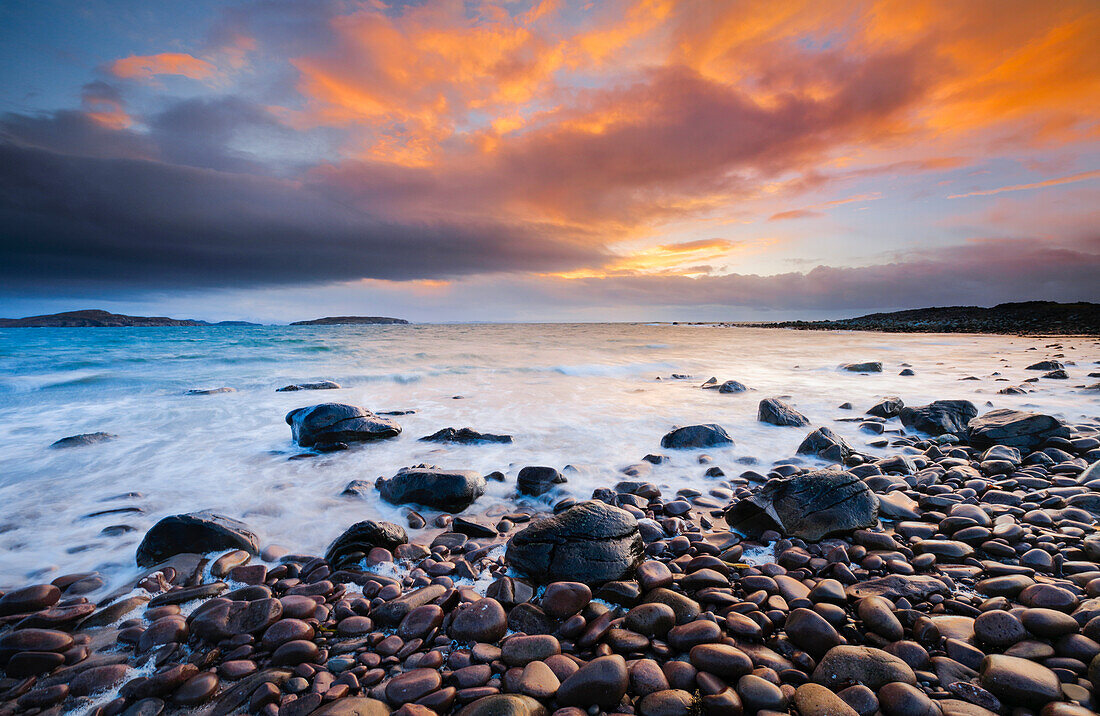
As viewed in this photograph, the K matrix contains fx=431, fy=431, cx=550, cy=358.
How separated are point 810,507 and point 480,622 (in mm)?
2623

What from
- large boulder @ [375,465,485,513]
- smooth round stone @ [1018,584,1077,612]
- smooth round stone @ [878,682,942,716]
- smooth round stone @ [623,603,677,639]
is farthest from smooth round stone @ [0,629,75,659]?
smooth round stone @ [1018,584,1077,612]

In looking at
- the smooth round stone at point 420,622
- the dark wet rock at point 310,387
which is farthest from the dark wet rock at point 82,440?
the smooth round stone at point 420,622

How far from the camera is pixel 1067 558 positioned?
2.77 meters

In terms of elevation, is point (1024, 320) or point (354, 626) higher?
point (1024, 320)

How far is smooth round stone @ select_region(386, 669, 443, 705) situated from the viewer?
6.43 feet

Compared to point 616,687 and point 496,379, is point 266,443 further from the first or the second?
point 496,379

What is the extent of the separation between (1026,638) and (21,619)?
214 inches

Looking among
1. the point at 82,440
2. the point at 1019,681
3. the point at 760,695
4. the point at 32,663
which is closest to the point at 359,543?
the point at 32,663

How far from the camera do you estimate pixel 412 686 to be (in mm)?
2000

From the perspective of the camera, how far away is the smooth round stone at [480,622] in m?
2.36

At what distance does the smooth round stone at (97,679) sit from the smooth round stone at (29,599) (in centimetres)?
103

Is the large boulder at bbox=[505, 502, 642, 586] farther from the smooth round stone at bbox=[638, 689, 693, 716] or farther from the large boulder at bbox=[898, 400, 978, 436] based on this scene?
the large boulder at bbox=[898, 400, 978, 436]

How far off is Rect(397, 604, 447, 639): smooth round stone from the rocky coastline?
0.01m

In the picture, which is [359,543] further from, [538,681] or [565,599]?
[538,681]
